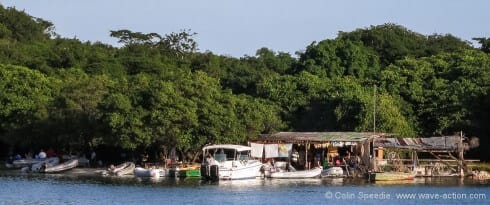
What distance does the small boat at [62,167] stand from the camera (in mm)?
62409

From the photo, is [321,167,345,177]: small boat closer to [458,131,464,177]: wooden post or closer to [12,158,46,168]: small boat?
[458,131,464,177]: wooden post

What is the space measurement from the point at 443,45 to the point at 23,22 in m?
41.7

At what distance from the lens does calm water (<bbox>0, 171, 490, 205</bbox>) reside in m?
43.9

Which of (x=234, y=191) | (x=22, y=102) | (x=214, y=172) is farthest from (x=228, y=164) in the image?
(x=22, y=102)

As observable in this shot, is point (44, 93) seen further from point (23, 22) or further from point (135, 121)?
point (23, 22)

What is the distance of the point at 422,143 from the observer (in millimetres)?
57875

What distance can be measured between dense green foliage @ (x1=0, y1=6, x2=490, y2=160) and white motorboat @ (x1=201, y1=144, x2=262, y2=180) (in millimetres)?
3921

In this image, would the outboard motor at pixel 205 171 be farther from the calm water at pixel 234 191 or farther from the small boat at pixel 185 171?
the small boat at pixel 185 171

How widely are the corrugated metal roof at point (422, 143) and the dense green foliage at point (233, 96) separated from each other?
18.5 feet

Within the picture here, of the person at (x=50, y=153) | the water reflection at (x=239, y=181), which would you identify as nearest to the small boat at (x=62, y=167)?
the water reflection at (x=239, y=181)

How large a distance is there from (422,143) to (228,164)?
11902 millimetres

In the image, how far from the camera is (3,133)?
71.1 m

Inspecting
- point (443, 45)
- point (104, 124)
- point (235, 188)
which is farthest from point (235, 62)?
point (235, 188)

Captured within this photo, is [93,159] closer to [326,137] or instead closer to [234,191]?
[326,137]
